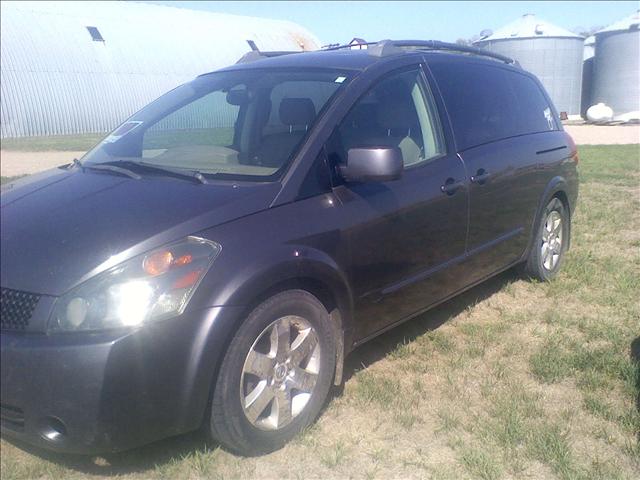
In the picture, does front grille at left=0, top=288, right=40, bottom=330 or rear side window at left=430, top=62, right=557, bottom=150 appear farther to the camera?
rear side window at left=430, top=62, right=557, bottom=150

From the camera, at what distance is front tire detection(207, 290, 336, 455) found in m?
2.92

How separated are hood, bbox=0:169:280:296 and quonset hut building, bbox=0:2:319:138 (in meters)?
21.6

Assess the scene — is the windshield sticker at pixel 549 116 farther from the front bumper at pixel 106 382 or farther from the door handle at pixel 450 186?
the front bumper at pixel 106 382

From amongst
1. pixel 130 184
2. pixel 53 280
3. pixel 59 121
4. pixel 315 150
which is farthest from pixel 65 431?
pixel 59 121

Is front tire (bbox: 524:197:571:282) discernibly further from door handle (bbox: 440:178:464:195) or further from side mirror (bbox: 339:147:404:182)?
side mirror (bbox: 339:147:404:182)

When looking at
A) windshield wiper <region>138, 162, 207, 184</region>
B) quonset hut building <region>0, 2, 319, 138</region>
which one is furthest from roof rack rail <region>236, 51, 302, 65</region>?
quonset hut building <region>0, 2, 319, 138</region>

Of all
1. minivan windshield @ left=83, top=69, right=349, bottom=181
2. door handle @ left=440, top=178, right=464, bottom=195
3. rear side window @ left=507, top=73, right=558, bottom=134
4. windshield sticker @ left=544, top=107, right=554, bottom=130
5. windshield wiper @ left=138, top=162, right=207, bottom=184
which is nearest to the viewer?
windshield wiper @ left=138, top=162, right=207, bottom=184

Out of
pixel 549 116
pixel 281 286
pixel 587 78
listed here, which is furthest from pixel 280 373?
pixel 587 78

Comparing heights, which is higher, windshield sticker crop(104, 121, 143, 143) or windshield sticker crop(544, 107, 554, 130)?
windshield sticker crop(104, 121, 143, 143)

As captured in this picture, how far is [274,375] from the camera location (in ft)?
10.3

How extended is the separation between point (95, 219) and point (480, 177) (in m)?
2.46

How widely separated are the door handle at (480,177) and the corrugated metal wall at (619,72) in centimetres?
3205

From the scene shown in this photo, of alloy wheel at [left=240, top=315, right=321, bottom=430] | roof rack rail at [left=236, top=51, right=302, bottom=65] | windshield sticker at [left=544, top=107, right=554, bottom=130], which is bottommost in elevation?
alloy wheel at [left=240, top=315, right=321, bottom=430]

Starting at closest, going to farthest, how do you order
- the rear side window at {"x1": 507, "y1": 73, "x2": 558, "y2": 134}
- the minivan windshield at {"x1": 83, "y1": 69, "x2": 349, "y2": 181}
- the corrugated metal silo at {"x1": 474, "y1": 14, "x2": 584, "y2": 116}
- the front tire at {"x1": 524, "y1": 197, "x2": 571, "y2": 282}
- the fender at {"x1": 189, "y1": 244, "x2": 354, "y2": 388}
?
the fender at {"x1": 189, "y1": 244, "x2": 354, "y2": 388} → the minivan windshield at {"x1": 83, "y1": 69, "x2": 349, "y2": 181} → the rear side window at {"x1": 507, "y1": 73, "x2": 558, "y2": 134} → the front tire at {"x1": 524, "y1": 197, "x2": 571, "y2": 282} → the corrugated metal silo at {"x1": 474, "y1": 14, "x2": 584, "y2": 116}
